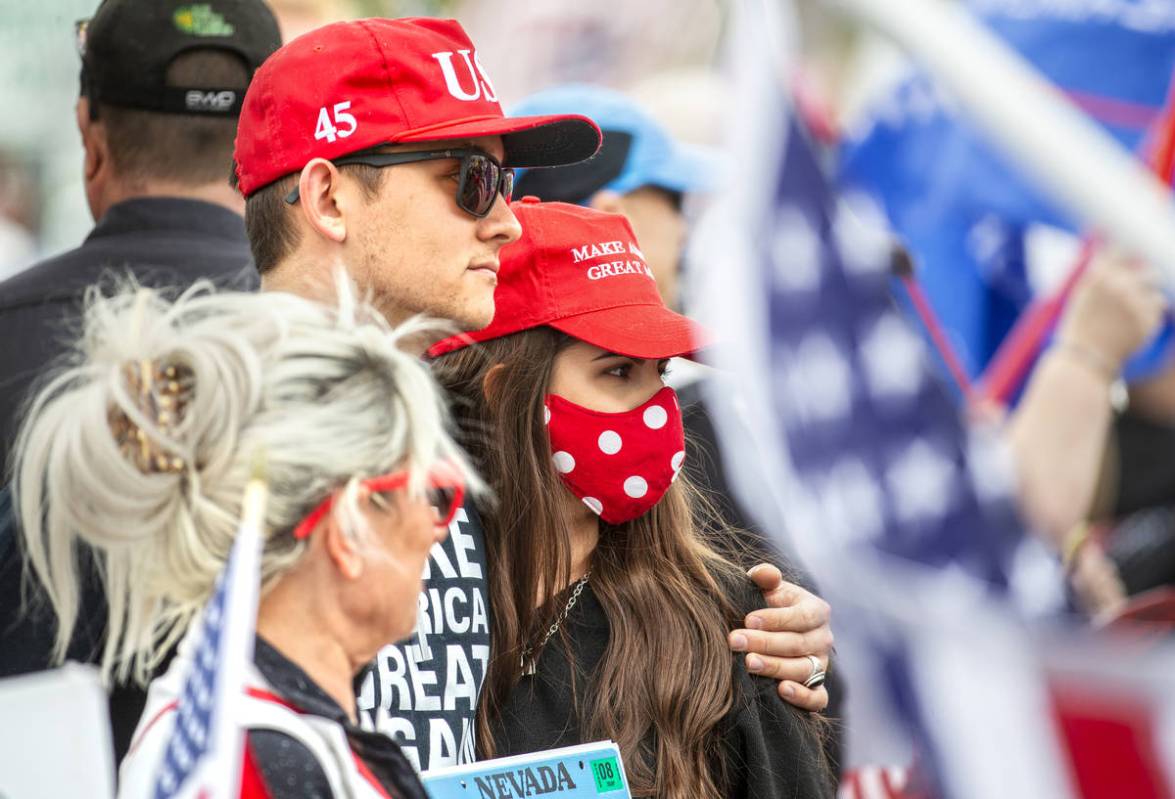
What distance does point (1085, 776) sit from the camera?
163 centimetres

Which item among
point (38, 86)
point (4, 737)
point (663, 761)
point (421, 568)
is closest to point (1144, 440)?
point (421, 568)

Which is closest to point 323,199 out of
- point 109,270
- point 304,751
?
point 109,270

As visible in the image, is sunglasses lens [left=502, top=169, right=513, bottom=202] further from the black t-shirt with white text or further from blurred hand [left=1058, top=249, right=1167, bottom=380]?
blurred hand [left=1058, top=249, right=1167, bottom=380]

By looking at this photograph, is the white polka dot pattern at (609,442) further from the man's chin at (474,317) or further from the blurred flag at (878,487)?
the blurred flag at (878,487)

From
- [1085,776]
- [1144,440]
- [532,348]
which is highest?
[532,348]

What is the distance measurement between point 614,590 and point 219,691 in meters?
1.52

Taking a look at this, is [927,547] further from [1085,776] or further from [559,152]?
[559,152]

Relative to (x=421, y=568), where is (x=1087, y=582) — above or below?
below

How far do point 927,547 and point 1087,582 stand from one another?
0.24 metres

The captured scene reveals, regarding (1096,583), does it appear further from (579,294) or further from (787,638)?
(579,294)

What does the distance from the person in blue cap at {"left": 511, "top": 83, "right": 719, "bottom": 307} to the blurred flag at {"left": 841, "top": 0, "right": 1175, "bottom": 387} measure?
9.75 ft

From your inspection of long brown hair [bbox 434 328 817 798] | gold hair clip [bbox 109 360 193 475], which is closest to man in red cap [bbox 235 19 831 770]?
long brown hair [bbox 434 328 817 798]

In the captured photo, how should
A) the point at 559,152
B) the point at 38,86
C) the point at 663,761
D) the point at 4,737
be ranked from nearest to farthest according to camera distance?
the point at 4,737 → the point at 663,761 → the point at 559,152 → the point at 38,86

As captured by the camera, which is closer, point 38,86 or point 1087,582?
point 1087,582
